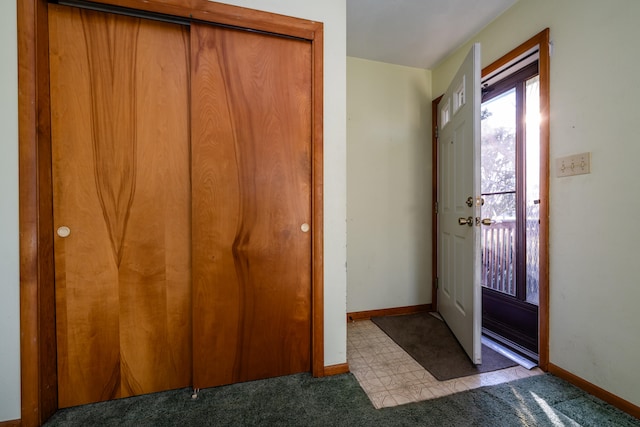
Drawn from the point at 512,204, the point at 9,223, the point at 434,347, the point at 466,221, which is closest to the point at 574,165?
the point at 466,221

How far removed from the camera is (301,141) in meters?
1.50

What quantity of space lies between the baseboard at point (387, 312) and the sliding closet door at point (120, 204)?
1.41 m

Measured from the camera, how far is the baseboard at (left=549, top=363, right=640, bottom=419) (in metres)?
1.20

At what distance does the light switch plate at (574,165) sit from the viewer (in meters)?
1.39

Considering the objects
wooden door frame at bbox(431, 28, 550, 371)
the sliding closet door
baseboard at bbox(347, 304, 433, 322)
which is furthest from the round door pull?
wooden door frame at bbox(431, 28, 550, 371)

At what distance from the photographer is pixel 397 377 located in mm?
1532

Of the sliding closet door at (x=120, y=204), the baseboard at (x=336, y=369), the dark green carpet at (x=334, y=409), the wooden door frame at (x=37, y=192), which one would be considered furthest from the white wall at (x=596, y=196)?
the sliding closet door at (x=120, y=204)

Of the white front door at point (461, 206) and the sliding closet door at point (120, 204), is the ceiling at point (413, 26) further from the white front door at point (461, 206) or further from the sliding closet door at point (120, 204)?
the sliding closet door at point (120, 204)

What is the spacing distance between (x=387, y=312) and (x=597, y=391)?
4.56 feet

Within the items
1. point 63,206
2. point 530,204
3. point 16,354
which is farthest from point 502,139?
point 16,354

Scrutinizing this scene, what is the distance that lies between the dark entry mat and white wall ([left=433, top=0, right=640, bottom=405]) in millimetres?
361

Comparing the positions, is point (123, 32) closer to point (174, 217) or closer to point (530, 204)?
point (174, 217)

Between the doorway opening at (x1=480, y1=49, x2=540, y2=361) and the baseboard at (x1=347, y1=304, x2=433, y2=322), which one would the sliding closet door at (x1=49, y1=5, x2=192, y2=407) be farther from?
the doorway opening at (x1=480, y1=49, x2=540, y2=361)

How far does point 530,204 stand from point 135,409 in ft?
8.92
